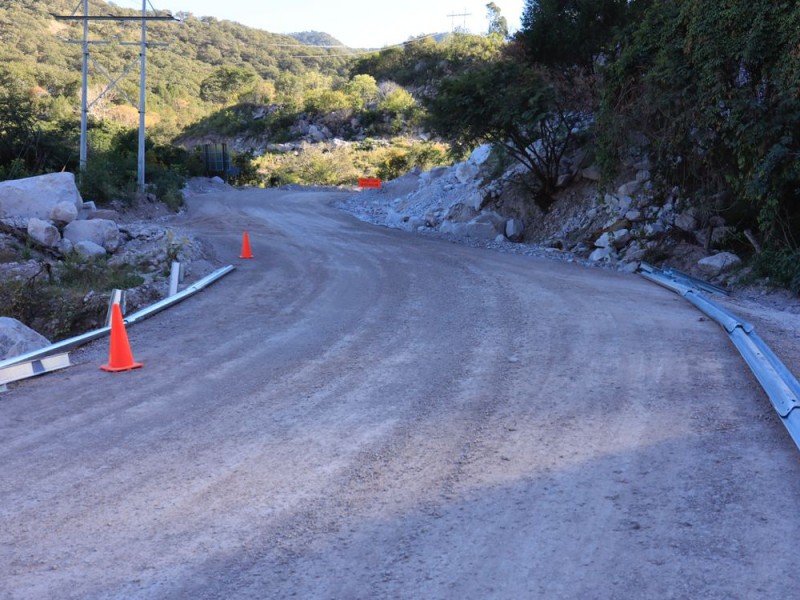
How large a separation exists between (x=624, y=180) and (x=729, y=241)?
4593 mm

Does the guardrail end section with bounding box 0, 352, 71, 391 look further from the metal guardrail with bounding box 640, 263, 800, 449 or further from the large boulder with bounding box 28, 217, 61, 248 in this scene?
the large boulder with bounding box 28, 217, 61, 248

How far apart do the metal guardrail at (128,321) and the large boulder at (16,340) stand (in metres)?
0.57

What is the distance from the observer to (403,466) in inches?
193

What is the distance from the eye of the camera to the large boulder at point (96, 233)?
1639cm

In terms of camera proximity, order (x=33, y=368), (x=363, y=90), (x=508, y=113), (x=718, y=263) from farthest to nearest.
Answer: (x=363, y=90), (x=508, y=113), (x=718, y=263), (x=33, y=368)

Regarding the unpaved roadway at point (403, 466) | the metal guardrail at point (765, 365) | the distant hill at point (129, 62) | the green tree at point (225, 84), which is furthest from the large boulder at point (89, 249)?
the green tree at point (225, 84)

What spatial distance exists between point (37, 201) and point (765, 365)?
16.3 meters

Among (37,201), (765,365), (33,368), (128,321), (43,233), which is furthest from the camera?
(37,201)

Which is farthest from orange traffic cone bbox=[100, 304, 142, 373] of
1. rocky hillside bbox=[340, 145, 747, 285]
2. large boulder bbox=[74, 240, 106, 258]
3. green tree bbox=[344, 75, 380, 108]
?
green tree bbox=[344, 75, 380, 108]

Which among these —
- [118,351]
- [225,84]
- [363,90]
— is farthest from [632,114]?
[225,84]

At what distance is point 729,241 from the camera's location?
609 inches

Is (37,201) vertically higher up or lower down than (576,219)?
lower down

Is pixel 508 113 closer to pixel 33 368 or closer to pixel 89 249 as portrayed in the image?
pixel 89 249

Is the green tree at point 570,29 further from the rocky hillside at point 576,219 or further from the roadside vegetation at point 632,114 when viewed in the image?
the rocky hillside at point 576,219
